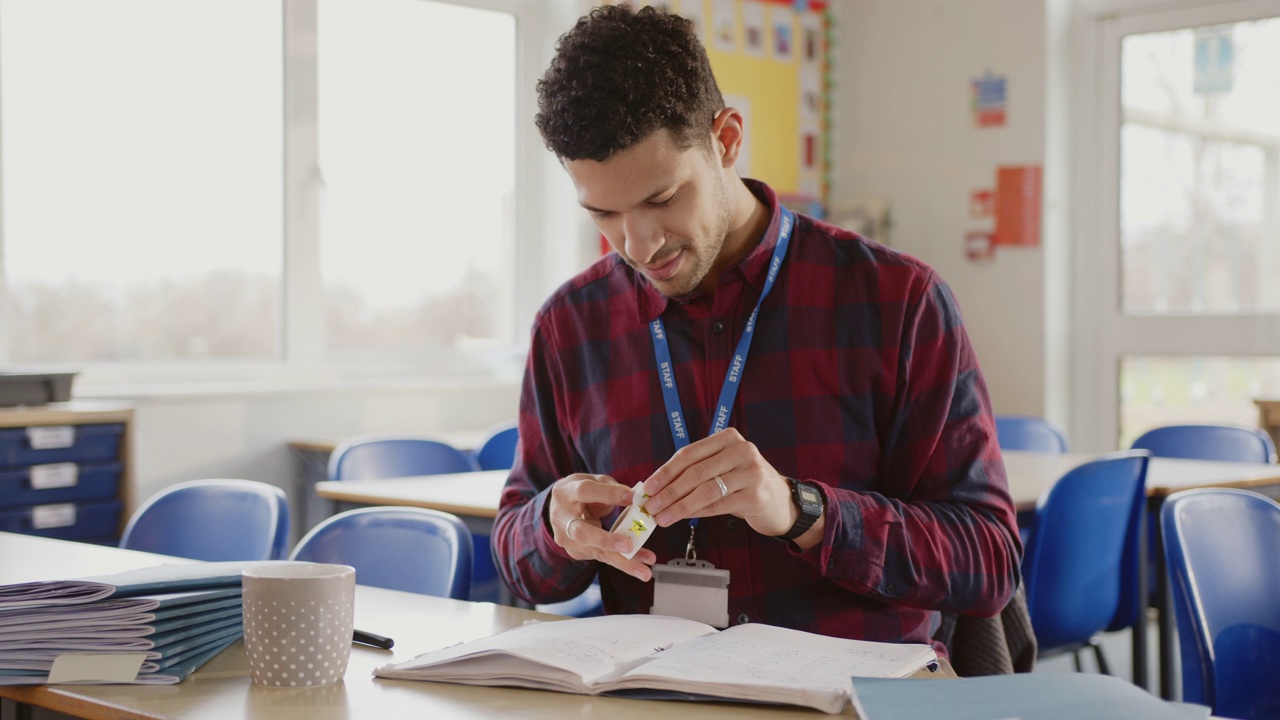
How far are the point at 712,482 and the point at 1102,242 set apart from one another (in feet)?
14.6

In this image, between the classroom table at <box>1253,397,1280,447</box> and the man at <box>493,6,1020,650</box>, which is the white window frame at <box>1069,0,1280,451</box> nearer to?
the classroom table at <box>1253,397,1280,447</box>

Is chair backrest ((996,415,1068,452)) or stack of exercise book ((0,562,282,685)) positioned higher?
stack of exercise book ((0,562,282,685))

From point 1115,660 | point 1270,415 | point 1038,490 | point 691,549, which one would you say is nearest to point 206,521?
point 691,549

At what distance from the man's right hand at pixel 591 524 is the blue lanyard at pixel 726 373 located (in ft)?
0.69

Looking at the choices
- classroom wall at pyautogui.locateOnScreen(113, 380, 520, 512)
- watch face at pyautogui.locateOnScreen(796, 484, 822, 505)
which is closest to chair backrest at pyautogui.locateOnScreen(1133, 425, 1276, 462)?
classroom wall at pyautogui.locateOnScreen(113, 380, 520, 512)

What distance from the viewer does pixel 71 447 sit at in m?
3.42

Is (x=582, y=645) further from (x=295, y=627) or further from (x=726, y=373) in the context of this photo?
(x=726, y=373)

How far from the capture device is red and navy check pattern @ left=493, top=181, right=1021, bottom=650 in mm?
1472

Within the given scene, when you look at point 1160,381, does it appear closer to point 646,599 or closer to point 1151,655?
point 1151,655

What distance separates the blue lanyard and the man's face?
98mm

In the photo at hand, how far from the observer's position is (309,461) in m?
4.35

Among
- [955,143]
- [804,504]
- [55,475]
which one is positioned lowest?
[55,475]

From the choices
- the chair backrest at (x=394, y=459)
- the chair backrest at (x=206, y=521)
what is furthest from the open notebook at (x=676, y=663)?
the chair backrest at (x=394, y=459)

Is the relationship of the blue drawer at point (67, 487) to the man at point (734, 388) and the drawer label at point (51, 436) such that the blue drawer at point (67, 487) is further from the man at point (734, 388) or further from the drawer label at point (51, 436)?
the man at point (734, 388)
